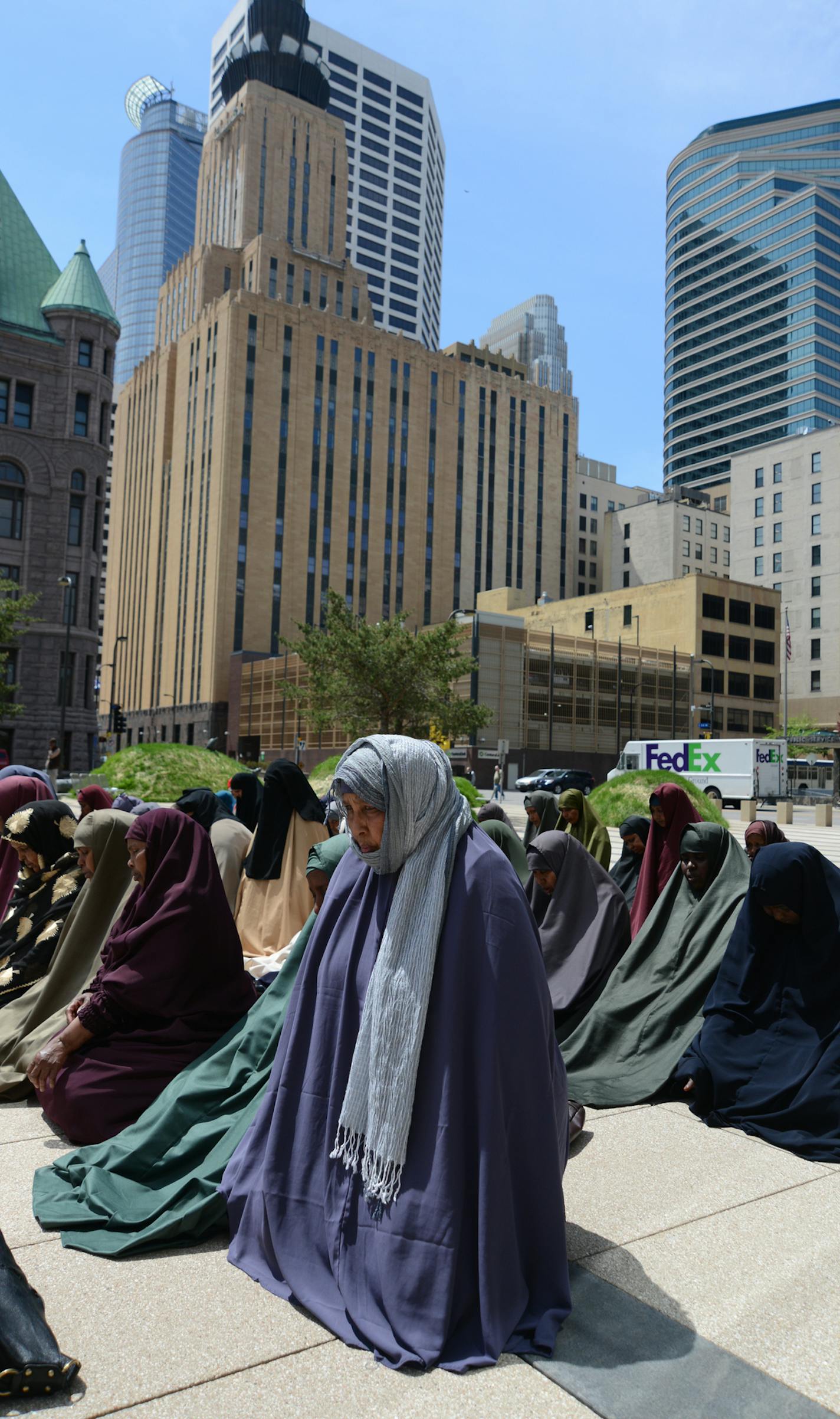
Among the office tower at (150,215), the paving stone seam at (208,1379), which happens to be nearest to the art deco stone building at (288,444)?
the paving stone seam at (208,1379)

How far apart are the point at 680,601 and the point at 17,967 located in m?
70.1

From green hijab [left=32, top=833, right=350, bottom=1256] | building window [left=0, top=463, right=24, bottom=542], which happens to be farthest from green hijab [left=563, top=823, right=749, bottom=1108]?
building window [left=0, top=463, right=24, bottom=542]

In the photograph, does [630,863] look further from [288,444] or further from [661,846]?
[288,444]

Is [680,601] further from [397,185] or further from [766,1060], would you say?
[397,185]

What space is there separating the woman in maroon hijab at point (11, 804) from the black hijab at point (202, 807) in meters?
1.08

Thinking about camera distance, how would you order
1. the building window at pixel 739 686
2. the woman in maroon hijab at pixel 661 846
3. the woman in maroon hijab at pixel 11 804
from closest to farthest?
the woman in maroon hijab at pixel 661 846
the woman in maroon hijab at pixel 11 804
the building window at pixel 739 686

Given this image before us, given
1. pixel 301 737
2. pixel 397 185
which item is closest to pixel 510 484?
pixel 301 737

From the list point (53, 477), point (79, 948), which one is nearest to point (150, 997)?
point (79, 948)

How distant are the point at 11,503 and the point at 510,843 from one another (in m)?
47.8

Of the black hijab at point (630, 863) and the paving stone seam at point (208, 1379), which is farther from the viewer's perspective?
the black hijab at point (630, 863)

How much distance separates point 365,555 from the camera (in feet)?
270

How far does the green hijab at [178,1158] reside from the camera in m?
3.35

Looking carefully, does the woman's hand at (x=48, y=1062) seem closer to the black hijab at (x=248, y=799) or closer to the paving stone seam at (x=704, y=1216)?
the paving stone seam at (x=704, y=1216)

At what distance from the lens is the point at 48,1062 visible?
163 inches
